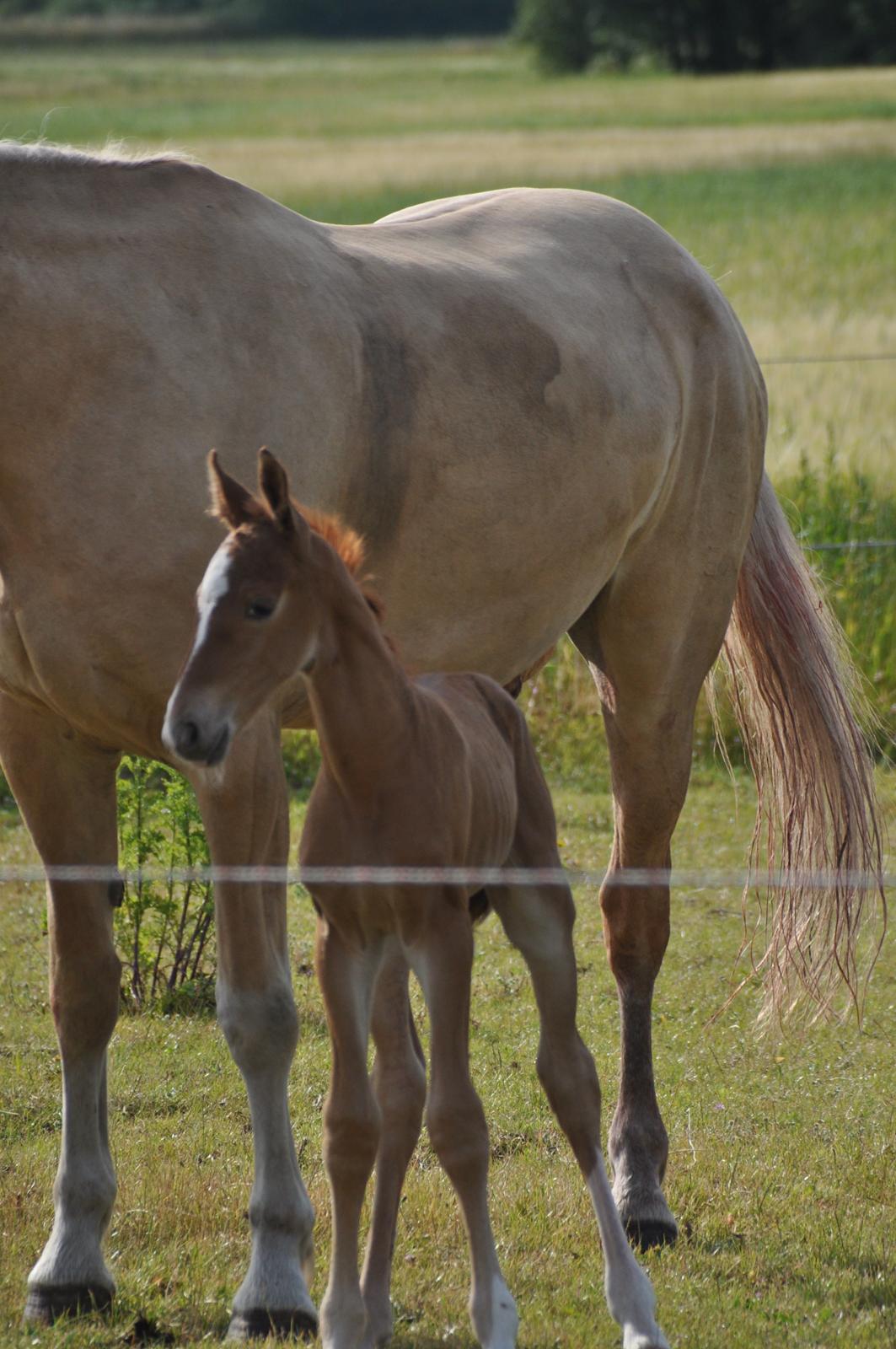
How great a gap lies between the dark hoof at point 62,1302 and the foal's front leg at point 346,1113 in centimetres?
67

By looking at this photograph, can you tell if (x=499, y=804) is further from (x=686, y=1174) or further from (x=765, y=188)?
(x=765, y=188)

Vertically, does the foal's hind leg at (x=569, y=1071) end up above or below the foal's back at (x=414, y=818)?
below

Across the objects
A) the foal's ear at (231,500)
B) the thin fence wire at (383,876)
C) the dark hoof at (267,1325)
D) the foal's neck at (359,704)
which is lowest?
the dark hoof at (267,1325)

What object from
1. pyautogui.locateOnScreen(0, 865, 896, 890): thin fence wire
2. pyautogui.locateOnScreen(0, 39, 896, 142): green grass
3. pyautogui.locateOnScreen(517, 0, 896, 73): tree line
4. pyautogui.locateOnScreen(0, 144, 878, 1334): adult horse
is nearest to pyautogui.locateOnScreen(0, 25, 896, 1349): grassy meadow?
pyautogui.locateOnScreen(0, 144, 878, 1334): adult horse

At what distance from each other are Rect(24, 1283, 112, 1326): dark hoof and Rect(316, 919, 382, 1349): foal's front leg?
0.67 metres

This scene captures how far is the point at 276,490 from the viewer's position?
2.36m

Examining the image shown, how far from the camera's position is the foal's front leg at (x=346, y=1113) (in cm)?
264

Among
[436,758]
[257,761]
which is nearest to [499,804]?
[436,758]

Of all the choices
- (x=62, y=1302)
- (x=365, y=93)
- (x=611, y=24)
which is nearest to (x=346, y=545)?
(x=62, y=1302)

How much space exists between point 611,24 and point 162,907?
55609mm

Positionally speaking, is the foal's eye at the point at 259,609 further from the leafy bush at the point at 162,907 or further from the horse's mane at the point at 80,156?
the leafy bush at the point at 162,907

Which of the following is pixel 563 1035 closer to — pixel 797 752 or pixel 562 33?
pixel 797 752

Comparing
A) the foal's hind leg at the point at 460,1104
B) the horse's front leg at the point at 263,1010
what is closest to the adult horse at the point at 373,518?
the horse's front leg at the point at 263,1010

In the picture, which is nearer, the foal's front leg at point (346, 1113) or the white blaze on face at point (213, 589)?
the white blaze on face at point (213, 589)
